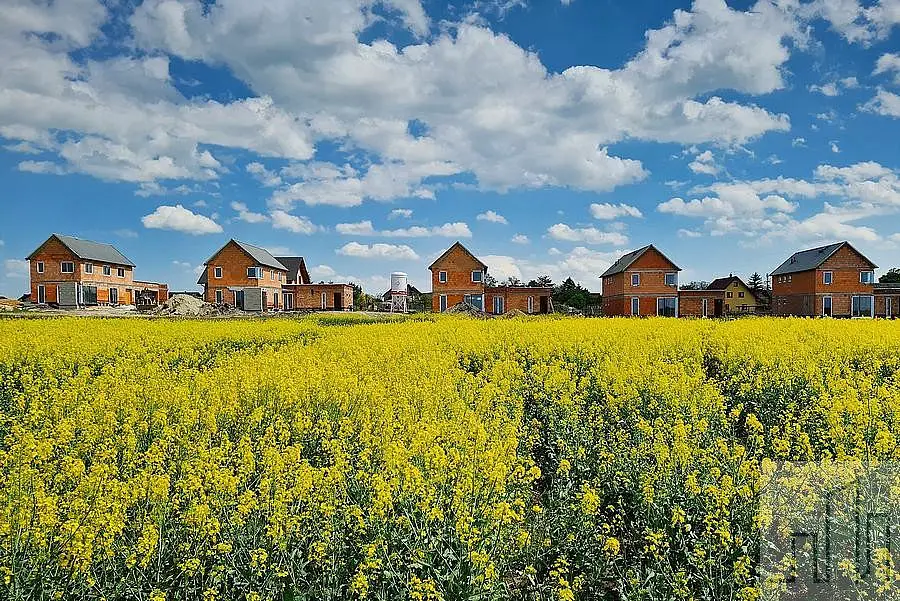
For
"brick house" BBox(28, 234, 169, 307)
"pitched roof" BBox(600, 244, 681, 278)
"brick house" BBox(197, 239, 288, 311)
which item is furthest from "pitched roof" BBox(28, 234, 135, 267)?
"pitched roof" BBox(600, 244, 681, 278)

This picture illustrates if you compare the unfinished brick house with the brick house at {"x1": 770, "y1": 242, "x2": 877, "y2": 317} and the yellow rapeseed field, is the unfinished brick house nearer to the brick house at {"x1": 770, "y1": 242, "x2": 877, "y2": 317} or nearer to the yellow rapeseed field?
the brick house at {"x1": 770, "y1": 242, "x2": 877, "y2": 317}

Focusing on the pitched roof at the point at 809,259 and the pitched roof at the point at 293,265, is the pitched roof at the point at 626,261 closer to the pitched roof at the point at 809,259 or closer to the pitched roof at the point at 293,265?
the pitched roof at the point at 809,259

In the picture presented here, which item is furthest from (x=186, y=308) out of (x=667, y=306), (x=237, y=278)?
(x=667, y=306)

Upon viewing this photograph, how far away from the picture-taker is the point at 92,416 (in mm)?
6570

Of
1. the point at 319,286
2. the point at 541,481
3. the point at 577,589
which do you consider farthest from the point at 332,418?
the point at 319,286

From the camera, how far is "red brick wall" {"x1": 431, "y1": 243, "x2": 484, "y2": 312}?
49.1 meters

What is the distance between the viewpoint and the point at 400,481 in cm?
472

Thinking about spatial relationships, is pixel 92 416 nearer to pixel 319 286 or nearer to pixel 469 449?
pixel 469 449

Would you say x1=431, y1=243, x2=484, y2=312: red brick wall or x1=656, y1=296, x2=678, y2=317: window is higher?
x1=431, y1=243, x2=484, y2=312: red brick wall

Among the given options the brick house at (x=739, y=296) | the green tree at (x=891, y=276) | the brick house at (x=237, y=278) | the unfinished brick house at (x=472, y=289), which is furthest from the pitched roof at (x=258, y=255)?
the green tree at (x=891, y=276)

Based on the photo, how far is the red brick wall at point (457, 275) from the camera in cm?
4906

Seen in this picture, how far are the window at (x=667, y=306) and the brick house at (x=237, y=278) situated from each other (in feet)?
102

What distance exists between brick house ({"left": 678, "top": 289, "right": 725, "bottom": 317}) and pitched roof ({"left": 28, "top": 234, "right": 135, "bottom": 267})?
47.6 meters

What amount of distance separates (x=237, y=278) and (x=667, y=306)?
33759mm
